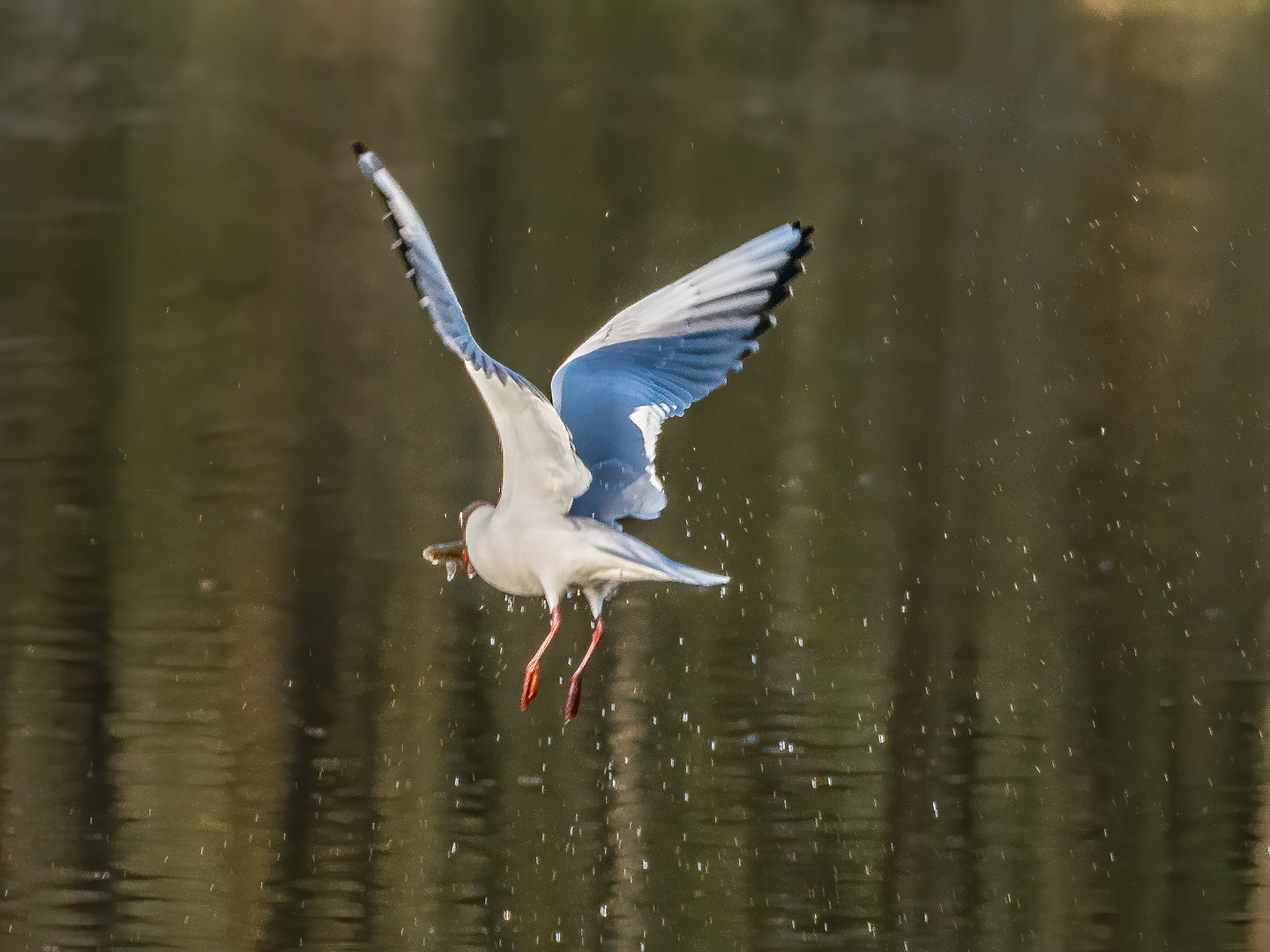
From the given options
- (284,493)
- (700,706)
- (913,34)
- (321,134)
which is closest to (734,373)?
(284,493)

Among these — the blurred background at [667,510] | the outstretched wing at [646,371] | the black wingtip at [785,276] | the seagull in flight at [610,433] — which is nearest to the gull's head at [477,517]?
the seagull in flight at [610,433]

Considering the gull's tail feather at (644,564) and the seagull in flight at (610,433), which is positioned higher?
the seagull in flight at (610,433)

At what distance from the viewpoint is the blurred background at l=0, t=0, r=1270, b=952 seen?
197 inches

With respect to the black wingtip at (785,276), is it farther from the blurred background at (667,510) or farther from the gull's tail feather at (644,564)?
the blurred background at (667,510)

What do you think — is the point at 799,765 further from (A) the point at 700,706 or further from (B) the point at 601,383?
(B) the point at 601,383

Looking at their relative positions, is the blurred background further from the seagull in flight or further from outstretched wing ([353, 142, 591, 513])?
outstretched wing ([353, 142, 591, 513])

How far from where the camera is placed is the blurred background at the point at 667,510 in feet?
16.4

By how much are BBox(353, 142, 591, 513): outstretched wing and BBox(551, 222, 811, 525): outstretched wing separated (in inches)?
5.8

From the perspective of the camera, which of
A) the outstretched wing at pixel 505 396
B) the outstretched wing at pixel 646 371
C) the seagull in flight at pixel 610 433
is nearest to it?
the outstretched wing at pixel 505 396

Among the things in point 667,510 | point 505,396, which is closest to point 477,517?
point 505,396

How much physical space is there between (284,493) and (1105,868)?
314 cm

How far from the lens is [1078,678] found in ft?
19.6

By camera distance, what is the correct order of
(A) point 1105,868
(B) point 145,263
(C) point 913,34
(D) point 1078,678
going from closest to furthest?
(A) point 1105,868 → (D) point 1078,678 → (B) point 145,263 → (C) point 913,34

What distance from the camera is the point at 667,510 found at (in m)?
6.78
